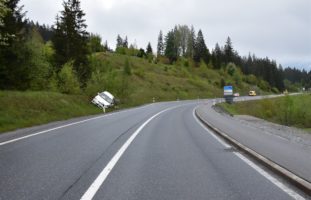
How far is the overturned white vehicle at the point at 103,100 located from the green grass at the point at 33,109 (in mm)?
3485

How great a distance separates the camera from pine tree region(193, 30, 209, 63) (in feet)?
539

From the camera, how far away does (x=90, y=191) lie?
21.9 feet

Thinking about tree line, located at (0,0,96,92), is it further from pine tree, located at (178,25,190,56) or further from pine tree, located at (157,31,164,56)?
pine tree, located at (157,31,164,56)

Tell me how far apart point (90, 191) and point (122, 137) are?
29.2 feet

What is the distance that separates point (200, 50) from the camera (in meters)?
167

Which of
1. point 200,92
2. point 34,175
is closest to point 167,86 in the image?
point 200,92

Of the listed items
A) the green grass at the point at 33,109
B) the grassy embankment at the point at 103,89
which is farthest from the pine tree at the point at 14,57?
the green grass at the point at 33,109

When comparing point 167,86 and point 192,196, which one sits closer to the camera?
point 192,196

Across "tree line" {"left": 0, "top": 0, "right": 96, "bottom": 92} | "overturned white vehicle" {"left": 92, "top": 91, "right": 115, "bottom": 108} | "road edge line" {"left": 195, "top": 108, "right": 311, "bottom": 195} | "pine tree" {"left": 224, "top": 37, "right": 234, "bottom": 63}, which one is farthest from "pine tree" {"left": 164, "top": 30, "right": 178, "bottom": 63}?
"road edge line" {"left": 195, "top": 108, "right": 311, "bottom": 195}

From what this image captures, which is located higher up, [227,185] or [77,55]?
[77,55]

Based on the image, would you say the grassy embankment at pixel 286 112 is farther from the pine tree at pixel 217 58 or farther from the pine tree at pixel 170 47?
the pine tree at pixel 170 47

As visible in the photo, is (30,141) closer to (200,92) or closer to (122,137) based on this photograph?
(122,137)

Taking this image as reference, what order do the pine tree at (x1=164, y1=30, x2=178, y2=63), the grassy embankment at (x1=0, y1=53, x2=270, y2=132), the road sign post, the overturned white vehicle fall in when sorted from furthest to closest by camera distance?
the pine tree at (x1=164, y1=30, x2=178, y2=63) < the road sign post < the overturned white vehicle < the grassy embankment at (x1=0, y1=53, x2=270, y2=132)

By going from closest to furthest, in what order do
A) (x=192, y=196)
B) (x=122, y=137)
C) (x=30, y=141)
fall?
1. (x=192, y=196)
2. (x=30, y=141)
3. (x=122, y=137)
